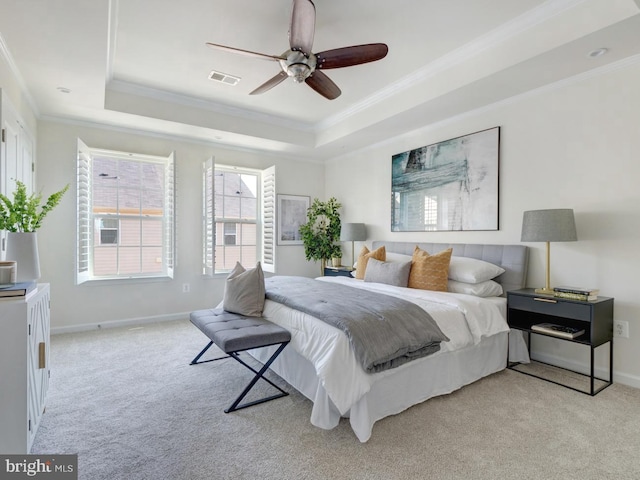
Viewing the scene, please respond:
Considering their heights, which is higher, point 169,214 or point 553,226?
point 169,214

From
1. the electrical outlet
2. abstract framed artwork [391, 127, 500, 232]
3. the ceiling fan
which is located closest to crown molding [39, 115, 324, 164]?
abstract framed artwork [391, 127, 500, 232]

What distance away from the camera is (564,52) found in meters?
2.52

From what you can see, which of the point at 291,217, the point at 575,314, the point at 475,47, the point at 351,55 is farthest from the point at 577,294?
the point at 291,217

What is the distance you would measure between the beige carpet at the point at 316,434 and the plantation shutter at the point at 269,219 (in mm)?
2398

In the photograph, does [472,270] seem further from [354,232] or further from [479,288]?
[354,232]

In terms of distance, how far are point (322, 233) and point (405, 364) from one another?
351 cm

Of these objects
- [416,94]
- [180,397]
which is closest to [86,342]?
[180,397]

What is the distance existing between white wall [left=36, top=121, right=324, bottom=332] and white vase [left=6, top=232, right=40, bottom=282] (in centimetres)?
222

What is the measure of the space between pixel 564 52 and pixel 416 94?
131 centimetres

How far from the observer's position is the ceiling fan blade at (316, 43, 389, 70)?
2361mm

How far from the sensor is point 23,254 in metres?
2.08

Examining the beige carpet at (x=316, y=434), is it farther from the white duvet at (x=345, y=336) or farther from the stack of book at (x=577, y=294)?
the stack of book at (x=577, y=294)

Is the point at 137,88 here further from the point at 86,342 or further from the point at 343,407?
the point at 343,407

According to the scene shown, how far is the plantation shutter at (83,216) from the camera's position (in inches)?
152
